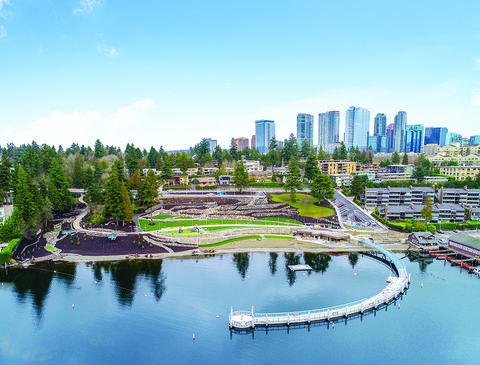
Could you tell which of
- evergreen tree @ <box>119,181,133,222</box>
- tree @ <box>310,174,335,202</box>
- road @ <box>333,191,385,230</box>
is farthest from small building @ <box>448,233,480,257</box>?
evergreen tree @ <box>119,181,133,222</box>

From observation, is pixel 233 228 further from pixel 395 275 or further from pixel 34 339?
pixel 34 339

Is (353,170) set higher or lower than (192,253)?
higher

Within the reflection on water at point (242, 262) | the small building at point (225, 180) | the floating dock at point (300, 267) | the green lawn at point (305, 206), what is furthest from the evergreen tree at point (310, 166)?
the floating dock at point (300, 267)

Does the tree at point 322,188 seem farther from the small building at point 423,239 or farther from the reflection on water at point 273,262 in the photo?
the reflection on water at point 273,262

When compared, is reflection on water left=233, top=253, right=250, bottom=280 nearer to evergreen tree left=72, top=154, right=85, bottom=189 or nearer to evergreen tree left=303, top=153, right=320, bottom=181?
evergreen tree left=303, top=153, right=320, bottom=181

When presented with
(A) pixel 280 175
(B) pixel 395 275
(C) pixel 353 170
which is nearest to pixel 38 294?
(B) pixel 395 275
